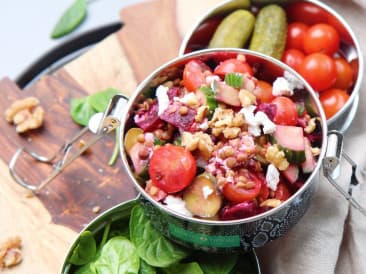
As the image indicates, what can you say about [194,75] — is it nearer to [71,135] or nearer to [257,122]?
[257,122]

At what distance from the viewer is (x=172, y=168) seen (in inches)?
37.2

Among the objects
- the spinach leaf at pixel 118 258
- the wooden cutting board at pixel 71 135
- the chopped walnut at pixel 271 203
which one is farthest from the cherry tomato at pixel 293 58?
the spinach leaf at pixel 118 258

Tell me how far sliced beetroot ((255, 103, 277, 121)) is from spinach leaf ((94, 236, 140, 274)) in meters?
0.32

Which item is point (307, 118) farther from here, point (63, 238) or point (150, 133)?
point (63, 238)

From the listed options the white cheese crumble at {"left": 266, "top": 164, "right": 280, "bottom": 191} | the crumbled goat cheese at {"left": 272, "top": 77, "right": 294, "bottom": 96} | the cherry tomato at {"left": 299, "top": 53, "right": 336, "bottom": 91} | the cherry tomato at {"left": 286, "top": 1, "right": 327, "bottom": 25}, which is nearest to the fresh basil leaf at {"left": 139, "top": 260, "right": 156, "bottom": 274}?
the white cheese crumble at {"left": 266, "top": 164, "right": 280, "bottom": 191}

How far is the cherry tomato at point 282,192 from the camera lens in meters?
0.99

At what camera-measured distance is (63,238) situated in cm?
118

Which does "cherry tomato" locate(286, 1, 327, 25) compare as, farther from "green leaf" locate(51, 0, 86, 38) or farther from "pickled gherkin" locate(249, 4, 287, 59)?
"green leaf" locate(51, 0, 86, 38)

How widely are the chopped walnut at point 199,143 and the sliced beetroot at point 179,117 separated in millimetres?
20

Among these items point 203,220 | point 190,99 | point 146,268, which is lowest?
point 146,268

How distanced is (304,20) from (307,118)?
0.34 meters

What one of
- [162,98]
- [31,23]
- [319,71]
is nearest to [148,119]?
[162,98]

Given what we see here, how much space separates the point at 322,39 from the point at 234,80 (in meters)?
0.31

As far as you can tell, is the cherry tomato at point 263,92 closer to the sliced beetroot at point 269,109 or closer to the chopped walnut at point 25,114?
the sliced beetroot at point 269,109
